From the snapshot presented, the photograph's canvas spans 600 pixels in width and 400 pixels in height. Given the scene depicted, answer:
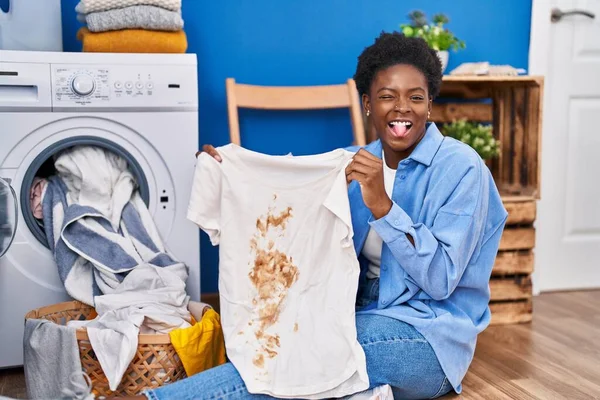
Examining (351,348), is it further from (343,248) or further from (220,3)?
(220,3)

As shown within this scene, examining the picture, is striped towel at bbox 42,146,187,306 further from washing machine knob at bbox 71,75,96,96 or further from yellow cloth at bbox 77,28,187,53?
yellow cloth at bbox 77,28,187,53

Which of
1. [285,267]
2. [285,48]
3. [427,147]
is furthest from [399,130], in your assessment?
[285,48]

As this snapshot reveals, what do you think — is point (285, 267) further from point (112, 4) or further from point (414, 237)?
point (112, 4)

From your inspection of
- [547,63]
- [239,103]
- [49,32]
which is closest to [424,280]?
[239,103]

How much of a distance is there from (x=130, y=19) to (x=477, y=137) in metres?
1.29

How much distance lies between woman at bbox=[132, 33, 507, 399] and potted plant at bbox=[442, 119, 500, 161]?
0.92 metres

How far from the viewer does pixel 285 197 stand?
1.75m

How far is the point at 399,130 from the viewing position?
172cm

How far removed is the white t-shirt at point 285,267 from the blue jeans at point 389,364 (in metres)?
0.04

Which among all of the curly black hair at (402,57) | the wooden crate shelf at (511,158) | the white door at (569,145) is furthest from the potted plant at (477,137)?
the curly black hair at (402,57)

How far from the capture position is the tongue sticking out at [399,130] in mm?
1719

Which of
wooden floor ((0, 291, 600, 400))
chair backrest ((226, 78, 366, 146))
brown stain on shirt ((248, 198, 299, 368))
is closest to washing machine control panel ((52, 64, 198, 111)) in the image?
chair backrest ((226, 78, 366, 146))

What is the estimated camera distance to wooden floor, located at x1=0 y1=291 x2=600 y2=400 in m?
1.90

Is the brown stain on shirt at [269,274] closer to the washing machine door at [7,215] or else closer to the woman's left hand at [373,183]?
the woman's left hand at [373,183]
